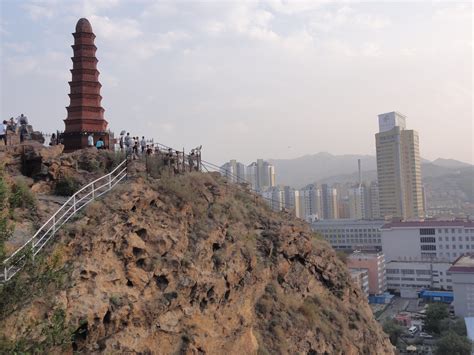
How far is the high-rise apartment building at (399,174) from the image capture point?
120m

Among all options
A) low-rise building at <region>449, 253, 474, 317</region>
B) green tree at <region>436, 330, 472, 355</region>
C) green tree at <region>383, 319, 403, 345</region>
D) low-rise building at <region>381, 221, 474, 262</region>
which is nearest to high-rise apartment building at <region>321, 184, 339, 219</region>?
low-rise building at <region>381, 221, 474, 262</region>

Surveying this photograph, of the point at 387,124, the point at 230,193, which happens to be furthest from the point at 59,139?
the point at 387,124

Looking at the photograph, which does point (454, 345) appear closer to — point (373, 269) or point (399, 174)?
point (373, 269)

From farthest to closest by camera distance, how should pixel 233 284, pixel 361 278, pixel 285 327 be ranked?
pixel 361 278
pixel 285 327
pixel 233 284

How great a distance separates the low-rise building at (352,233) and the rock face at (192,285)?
311 feet

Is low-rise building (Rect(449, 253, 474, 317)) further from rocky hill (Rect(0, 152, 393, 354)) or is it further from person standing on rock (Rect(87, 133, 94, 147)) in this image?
person standing on rock (Rect(87, 133, 94, 147))

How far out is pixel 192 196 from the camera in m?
14.2

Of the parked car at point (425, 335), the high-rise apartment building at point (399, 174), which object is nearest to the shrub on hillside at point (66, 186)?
the parked car at point (425, 335)

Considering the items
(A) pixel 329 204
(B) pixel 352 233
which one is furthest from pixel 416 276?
(A) pixel 329 204

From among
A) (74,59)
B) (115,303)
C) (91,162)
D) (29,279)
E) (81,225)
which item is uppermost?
(74,59)

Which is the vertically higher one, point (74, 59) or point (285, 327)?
point (74, 59)

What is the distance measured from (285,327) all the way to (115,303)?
6.20 m

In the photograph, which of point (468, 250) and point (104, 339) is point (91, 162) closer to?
point (104, 339)

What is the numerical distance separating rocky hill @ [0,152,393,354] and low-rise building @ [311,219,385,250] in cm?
9503
